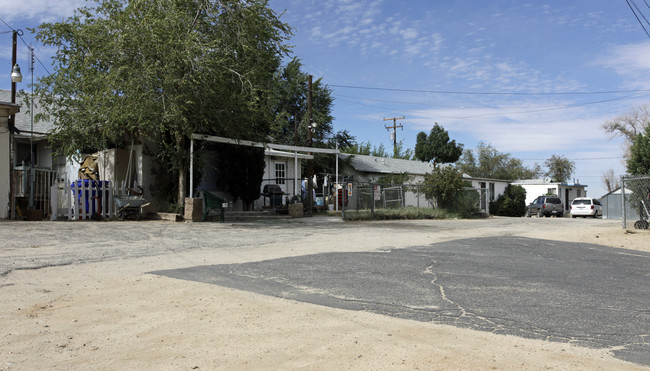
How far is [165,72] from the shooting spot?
1509cm

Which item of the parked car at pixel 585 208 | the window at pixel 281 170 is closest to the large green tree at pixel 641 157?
the parked car at pixel 585 208

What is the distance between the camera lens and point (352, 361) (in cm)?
398

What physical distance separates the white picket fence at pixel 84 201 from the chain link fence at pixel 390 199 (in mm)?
9384

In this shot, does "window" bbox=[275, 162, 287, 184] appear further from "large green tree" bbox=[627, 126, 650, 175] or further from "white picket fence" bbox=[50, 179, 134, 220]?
"large green tree" bbox=[627, 126, 650, 175]

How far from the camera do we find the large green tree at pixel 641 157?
81.5 ft

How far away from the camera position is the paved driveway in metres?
5.08

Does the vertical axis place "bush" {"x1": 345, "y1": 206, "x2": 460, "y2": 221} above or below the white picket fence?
below

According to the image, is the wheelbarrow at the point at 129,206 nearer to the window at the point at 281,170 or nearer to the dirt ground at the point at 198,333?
the dirt ground at the point at 198,333

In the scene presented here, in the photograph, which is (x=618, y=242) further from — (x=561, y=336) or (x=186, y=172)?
(x=186, y=172)

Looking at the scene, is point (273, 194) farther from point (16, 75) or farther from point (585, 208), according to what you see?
point (585, 208)

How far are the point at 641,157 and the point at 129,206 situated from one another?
24202 millimetres

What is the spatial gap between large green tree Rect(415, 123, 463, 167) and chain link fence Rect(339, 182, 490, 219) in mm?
22071

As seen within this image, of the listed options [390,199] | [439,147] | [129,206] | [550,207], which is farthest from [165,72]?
[439,147]

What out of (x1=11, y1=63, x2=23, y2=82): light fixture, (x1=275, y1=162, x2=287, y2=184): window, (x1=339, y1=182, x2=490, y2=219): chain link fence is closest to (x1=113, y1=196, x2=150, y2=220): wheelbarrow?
(x1=11, y1=63, x2=23, y2=82): light fixture
